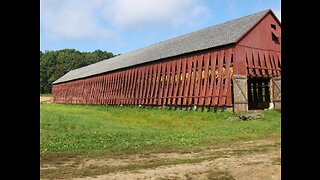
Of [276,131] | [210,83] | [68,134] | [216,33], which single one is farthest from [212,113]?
[68,134]

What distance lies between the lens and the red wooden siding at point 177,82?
28438 mm

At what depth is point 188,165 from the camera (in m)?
9.48

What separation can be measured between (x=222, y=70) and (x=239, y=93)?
2.55 m

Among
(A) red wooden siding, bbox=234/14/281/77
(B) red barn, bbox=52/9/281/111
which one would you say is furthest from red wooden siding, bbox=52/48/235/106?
(A) red wooden siding, bbox=234/14/281/77

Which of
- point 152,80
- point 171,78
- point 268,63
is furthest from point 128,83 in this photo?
point 268,63

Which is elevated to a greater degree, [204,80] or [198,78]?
[198,78]

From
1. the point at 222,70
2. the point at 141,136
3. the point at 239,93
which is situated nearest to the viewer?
the point at 141,136

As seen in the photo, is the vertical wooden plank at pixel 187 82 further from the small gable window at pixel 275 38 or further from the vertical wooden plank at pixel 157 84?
the small gable window at pixel 275 38

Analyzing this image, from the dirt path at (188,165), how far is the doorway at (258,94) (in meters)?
20.7

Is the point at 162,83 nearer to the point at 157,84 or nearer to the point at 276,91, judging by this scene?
the point at 157,84

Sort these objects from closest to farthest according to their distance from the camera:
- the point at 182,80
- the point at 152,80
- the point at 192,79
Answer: the point at 192,79 < the point at 182,80 < the point at 152,80

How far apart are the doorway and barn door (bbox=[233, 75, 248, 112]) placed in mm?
5109
